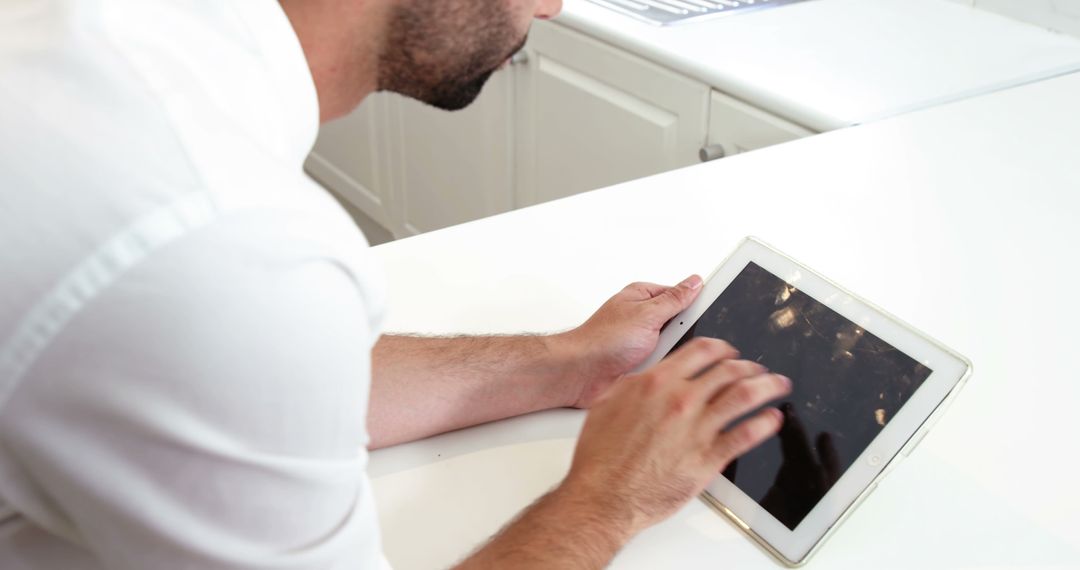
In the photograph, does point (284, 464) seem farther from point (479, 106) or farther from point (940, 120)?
point (479, 106)

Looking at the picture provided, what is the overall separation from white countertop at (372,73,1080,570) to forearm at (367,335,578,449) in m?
0.01

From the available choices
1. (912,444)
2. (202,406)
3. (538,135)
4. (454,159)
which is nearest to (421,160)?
(454,159)

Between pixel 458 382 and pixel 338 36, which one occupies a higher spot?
pixel 338 36

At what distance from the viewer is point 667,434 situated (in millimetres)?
771

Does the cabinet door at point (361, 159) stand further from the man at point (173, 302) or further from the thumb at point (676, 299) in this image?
the man at point (173, 302)

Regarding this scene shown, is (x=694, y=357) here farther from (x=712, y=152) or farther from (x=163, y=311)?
(x=712, y=152)

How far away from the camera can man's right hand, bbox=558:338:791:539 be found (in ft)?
2.47

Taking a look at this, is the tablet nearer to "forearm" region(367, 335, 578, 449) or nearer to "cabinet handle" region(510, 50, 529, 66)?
"forearm" region(367, 335, 578, 449)

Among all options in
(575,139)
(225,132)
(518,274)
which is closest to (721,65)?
(575,139)

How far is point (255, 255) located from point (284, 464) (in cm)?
10

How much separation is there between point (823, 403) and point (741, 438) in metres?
0.07

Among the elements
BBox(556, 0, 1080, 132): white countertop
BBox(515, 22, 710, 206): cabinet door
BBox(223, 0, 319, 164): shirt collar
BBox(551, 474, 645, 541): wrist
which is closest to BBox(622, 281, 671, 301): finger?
BBox(551, 474, 645, 541): wrist

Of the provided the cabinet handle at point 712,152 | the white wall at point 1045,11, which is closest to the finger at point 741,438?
the cabinet handle at point 712,152

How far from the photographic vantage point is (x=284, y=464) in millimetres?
521
